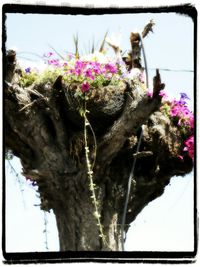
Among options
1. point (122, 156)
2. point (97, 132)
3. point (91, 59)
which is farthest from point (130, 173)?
point (91, 59)

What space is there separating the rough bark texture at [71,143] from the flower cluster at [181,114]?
2.23 feet

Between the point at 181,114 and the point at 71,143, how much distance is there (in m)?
1.46

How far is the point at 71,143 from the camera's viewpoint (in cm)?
648

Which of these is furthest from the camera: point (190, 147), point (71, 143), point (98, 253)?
point (190, 147)

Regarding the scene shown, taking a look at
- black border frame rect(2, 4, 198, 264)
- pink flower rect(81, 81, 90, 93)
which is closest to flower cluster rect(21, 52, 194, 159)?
pink flower rect(81, 81, 90, 93)

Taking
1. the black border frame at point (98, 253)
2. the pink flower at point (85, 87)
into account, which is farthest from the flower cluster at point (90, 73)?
the black border frame at point (98, 253)

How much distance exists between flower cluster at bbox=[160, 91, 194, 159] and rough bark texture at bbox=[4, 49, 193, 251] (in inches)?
26.7

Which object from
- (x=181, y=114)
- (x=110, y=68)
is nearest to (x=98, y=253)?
(x=110, y=68)

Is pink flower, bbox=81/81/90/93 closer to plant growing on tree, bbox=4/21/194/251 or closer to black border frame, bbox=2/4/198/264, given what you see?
plant growing on tree, bbox=4/21/194/251

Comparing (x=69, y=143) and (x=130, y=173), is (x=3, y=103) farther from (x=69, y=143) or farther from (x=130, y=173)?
(x=130, y=173)

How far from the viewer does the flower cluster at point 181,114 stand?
7.18 metres

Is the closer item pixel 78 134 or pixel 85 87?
pixel 85 87

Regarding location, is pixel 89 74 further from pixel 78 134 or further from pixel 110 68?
pixel 78 134

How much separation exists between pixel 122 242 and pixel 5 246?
1.57 m
